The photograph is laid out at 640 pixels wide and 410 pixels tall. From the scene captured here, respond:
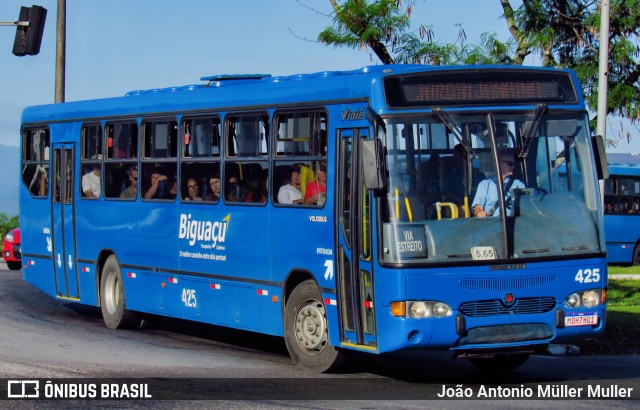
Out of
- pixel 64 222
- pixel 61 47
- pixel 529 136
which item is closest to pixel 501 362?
pixel 529 136

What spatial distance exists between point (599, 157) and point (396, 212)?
7.79ft

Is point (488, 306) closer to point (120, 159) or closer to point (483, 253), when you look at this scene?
point (483, 253)

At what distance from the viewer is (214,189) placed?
14.5 m

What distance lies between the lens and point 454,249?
441 inches

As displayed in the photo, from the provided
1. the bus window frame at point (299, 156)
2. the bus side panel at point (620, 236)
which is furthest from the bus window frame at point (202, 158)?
the bus side panel at point (620, 236)

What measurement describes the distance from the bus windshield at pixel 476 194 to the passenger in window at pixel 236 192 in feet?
9.78

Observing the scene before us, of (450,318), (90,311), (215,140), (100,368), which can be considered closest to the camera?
(450,318)

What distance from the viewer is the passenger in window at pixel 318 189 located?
40.8ft

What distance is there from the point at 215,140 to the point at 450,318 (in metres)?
4.55

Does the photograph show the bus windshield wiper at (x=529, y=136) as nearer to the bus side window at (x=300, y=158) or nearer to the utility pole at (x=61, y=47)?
the bus side window at (x=300, y=158)

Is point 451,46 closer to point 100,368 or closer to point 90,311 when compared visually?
point 90,311

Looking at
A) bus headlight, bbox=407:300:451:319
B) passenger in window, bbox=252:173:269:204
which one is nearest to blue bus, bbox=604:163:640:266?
passenger in window, bbox=252:173:269:204

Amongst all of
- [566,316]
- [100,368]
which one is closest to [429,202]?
[566,316]

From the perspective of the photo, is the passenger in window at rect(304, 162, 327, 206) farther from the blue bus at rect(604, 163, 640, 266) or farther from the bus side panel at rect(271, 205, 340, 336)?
the blue bus at rect(604, 163, 640, 266)
